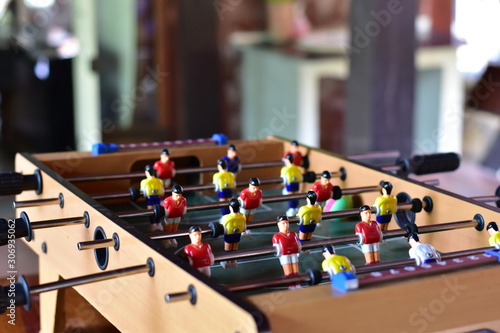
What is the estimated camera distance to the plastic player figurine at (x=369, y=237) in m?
1.66

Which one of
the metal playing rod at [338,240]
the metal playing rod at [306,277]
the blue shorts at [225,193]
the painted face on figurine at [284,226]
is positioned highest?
the blue shorts at [225,193]

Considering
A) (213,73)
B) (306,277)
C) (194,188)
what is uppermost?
(213,73)

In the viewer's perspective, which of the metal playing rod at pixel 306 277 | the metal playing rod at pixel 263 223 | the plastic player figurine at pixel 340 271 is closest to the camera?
the plastic player figurine at pixel 340 271

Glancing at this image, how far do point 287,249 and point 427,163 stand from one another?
0.81 m

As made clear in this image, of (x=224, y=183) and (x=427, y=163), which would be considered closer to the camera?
(x=224, y=183)

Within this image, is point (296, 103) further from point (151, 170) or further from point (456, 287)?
point (456, 287)

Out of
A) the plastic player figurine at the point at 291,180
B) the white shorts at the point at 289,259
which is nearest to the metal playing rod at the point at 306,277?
the white shorts at the point at 289,259

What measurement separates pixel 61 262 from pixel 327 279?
78cm

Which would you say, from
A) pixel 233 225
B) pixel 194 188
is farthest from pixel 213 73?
pixel 233 225

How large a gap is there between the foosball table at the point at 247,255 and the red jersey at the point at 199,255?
0.03m

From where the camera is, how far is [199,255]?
1511mm

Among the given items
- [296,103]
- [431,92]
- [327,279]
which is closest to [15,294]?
[327,279]

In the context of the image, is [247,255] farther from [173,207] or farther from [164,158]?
[164,158]

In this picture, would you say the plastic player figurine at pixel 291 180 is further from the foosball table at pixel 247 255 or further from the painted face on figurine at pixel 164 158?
the painted face on figurine at pixel 164 158
